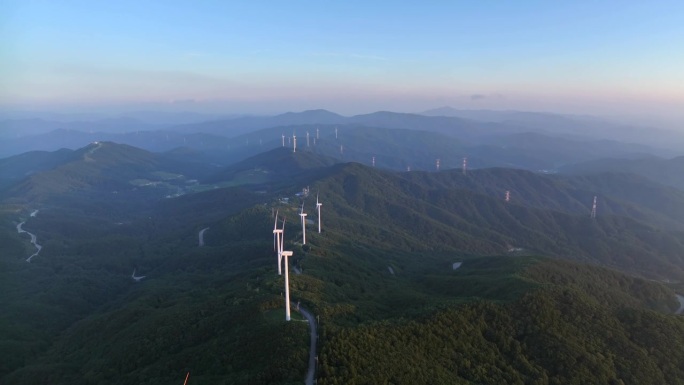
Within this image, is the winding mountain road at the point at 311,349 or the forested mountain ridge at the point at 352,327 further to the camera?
the forested mountain ridge at the point at 352,327

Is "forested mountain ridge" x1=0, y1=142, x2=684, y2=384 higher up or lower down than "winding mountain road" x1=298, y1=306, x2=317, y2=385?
lower down

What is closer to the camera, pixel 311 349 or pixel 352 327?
pixel 311 349

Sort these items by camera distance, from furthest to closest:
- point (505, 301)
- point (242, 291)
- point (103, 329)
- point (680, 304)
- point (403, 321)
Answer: point (680, 304) < point (103, 329) < point (242, 291) < point (505, 301) < point (403, 321)

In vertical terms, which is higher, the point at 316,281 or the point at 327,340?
the point at 327,340

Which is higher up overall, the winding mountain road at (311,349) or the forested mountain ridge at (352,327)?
the winding mountain road at (311,349)

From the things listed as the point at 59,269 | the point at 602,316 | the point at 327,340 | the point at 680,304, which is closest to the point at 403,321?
the point at 327,340

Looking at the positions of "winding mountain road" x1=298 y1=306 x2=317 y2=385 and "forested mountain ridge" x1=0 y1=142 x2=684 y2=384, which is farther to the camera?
"forested mountain ridge" x1=0 y1=142 x2=684 y2=384

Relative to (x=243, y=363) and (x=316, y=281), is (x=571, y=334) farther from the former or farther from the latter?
(x=243, y=363)

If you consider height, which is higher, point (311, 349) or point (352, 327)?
point (311, 349)

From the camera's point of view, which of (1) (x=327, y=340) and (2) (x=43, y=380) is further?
(2) (x=43, y=380)

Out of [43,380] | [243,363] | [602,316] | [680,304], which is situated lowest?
[680,304]

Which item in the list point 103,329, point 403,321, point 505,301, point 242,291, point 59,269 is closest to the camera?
point 403,321
